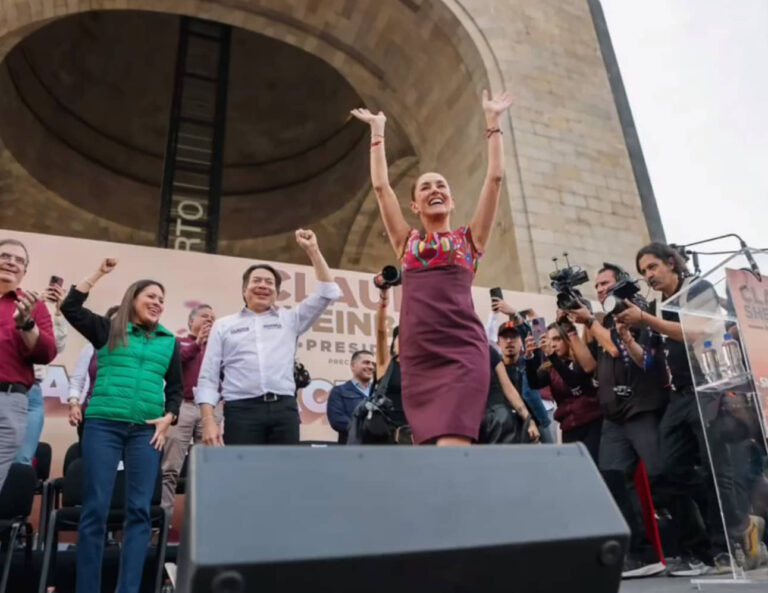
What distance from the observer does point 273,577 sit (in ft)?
3.36

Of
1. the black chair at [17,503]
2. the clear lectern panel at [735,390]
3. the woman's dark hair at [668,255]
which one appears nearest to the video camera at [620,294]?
the woman's dark hair at [668,255]

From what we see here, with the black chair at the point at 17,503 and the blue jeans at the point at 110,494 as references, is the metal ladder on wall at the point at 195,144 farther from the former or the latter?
the blue jeans at the point at 110,494

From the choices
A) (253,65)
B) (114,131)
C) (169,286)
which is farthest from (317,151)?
(169,286)

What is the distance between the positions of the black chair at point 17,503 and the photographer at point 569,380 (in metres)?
2.98

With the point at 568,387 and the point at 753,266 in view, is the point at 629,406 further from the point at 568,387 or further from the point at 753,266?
the point at 753,266

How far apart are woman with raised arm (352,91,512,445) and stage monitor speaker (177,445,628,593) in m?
0.87

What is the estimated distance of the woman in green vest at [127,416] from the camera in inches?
115

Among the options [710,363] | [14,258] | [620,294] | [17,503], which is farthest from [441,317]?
[17,503]

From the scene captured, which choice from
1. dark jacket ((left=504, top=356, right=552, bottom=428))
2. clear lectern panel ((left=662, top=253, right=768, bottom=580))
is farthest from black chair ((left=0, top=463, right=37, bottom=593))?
clear lectern panel ((left=662, top=253, right=768, bottom=580))

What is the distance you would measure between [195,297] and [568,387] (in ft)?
12.5

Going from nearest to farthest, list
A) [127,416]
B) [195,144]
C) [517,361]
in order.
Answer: [127,416], [517,361], [195,144]

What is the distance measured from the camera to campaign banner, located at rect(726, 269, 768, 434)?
283cm

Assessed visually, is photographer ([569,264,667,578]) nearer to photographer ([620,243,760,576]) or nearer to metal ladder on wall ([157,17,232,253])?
photographer ([620,243,760,576])

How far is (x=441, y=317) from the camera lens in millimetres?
2324
